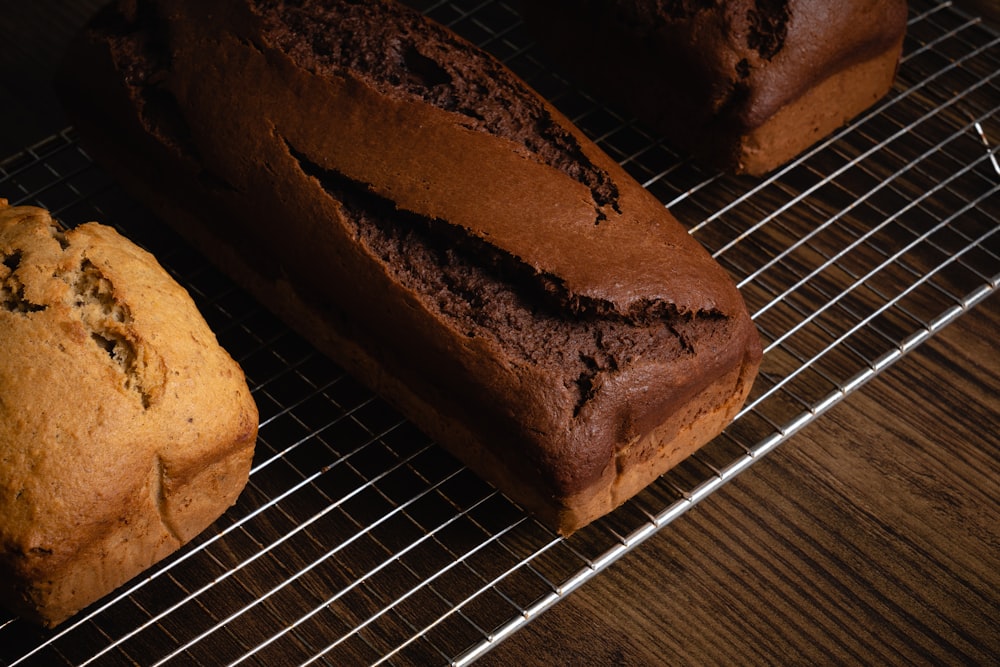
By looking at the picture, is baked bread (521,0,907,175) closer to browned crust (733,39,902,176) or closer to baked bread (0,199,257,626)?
browned crust (733,39,902,176)

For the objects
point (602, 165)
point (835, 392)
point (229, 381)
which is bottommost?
point (835, 392)

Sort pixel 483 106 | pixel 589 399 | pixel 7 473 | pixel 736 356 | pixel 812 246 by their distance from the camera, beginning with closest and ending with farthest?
1. pixel 7 473
2. pixel 589 399
3. pixel 736 356
4. pixel 483 106
5. pixel 812 246

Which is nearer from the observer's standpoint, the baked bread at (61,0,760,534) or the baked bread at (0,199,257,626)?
the baked bread at (0,199,257,626)

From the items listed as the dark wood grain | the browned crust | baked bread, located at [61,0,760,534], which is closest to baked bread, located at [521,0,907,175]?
the browned crust

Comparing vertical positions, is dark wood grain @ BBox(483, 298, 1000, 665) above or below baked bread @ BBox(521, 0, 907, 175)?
below

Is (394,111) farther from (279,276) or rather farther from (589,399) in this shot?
(589,399)

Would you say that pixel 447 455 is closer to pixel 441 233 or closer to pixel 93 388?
pixel 441 233

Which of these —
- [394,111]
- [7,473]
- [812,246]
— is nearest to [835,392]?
[812,246]
